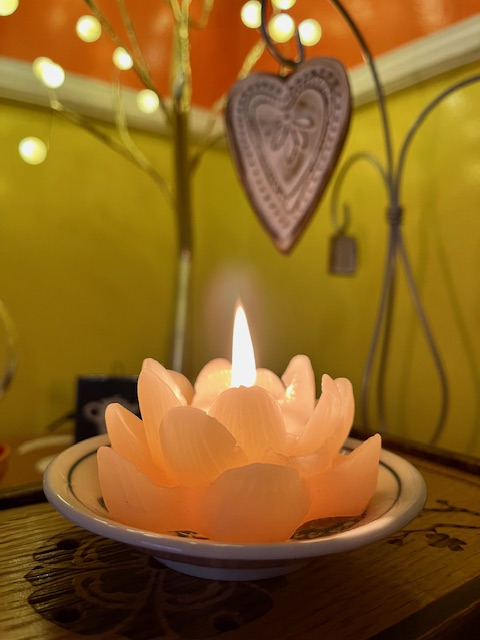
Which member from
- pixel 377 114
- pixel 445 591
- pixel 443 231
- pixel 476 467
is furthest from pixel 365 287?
pixel 445 591

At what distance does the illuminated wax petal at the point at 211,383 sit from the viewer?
0.33 metres

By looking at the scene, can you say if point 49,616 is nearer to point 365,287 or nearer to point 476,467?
point 476,467

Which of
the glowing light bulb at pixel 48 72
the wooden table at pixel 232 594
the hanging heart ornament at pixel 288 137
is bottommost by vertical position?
the wooden table at pixel 232 594

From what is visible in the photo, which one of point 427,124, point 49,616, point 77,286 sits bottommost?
point 49,616

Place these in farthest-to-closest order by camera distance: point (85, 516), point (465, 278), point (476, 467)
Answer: point (465, 278) < point (476, 467) < point (85, 516)

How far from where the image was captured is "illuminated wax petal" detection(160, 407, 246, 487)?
0.25m

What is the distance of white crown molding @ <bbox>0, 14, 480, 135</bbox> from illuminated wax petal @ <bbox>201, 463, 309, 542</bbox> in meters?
0.63

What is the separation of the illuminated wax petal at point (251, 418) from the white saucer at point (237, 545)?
0.15ft

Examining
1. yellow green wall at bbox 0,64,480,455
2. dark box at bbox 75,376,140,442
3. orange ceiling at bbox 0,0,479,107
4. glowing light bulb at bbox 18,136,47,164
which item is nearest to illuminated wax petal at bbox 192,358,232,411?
dark box at bbox 75,376,140,442

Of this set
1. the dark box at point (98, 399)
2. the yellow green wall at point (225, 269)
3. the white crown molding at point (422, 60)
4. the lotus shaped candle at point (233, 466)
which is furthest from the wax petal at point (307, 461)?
the white crown molding at point (422, 60)

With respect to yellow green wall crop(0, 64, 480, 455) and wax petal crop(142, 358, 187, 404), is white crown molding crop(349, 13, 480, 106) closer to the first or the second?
yellow green wall crop(0, 64, 480, 455)

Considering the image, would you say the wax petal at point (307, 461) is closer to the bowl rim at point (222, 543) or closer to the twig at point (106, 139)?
the bowl rim at point (222, 543)

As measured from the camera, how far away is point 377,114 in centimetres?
81

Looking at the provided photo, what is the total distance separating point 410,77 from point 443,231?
0.21 metres
